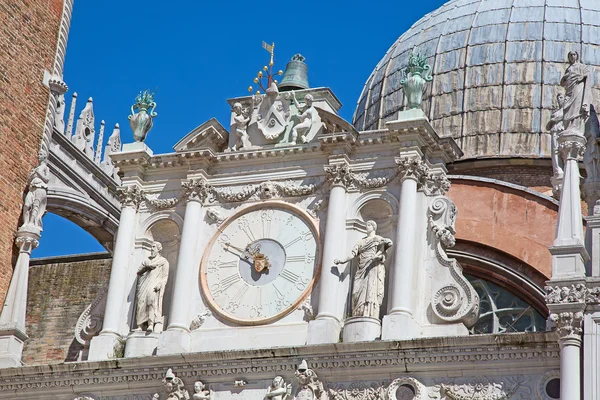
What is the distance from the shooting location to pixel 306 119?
22.5 m

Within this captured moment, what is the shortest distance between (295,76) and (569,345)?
697cm

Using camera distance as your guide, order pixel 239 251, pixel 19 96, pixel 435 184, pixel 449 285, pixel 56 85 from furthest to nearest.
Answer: pixel 56 85 < pixel 19 96 < pixel 239 251 < pixel 435 184 < pixel 449 285

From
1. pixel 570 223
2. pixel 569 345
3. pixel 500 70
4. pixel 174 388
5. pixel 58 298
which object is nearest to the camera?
pixel 569 345

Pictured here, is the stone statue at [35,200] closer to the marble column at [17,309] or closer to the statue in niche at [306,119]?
the marble column at [17,309]

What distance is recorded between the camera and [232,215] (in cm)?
2244

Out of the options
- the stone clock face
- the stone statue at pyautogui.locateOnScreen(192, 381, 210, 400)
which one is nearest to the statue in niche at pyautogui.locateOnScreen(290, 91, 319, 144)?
the stone clock face

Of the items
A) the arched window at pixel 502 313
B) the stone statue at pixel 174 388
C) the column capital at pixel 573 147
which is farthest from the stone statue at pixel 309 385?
A: the arched window at pixel 502 313

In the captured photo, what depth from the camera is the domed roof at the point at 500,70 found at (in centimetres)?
2984

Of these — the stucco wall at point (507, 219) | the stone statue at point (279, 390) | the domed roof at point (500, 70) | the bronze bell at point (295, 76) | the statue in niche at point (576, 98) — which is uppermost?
the domed roof at point (500, 70)

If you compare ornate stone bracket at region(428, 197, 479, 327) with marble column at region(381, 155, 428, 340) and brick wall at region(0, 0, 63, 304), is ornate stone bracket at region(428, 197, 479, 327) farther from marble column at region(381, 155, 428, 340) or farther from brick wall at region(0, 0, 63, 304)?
brick wall at region(0, 0, 63, 304)

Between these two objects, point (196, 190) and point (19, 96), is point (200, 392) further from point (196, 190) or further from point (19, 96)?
point (19, 96)

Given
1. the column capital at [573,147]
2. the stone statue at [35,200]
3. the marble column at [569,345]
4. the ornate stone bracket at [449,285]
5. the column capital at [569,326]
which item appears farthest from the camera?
the stone statue at [35,200]

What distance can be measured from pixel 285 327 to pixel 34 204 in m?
5.14

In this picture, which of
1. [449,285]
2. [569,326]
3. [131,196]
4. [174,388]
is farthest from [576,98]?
[131,196]
